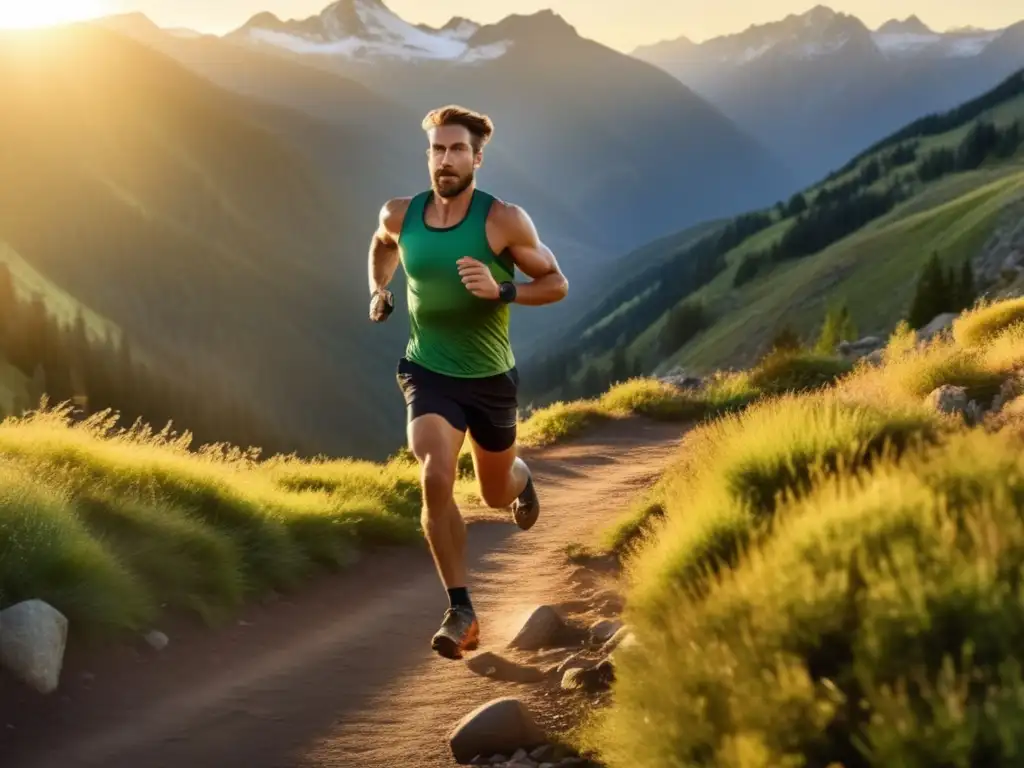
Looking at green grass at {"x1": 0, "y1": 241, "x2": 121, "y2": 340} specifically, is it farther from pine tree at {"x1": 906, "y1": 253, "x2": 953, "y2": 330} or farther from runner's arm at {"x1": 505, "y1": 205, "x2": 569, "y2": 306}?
runner's arm at {"x1": 505, "y1": 205, "x2": 569, "y2": 306}

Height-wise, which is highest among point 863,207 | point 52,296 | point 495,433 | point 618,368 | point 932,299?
point 495,433

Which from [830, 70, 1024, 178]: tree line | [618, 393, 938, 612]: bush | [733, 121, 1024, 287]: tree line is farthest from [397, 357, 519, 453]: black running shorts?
[830, 70, 1024, 178]: tree line

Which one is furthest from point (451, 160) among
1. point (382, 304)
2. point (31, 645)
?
point (31, 645)

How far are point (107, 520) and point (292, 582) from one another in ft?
5.89

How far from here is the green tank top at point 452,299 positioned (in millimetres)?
6465

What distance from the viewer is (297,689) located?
6.86 metres

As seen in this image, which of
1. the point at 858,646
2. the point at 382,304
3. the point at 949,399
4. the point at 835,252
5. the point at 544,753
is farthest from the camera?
the point at 835,252

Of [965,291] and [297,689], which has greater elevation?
[297,689]

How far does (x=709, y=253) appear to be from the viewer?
597 ft

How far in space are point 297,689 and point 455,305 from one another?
2887 millimetres

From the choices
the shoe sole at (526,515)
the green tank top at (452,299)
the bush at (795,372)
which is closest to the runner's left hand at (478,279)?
the green tank top at (452,299)

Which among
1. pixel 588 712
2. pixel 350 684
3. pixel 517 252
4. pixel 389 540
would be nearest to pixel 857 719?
pixel 588 712

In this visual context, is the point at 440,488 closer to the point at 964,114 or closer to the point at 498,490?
the point at 498,490

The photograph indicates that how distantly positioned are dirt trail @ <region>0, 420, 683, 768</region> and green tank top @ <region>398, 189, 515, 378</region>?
221 cm
